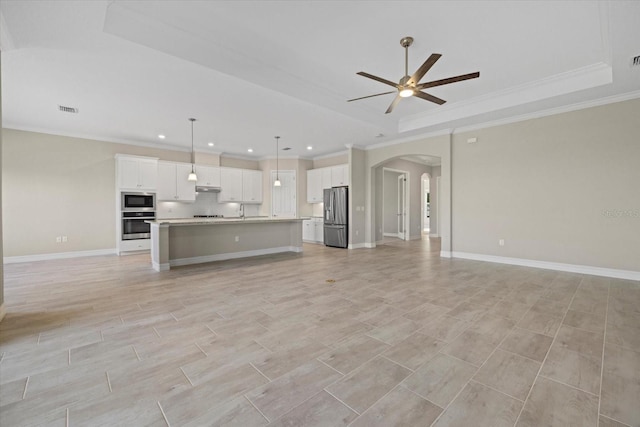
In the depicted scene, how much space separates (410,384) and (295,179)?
25.8ft

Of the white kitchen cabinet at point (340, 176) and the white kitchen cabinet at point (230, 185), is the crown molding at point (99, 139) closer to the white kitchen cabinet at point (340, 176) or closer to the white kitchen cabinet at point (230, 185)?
the white kitchen cabinet at point (230, 185)

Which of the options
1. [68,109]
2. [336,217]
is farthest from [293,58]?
[336,217]

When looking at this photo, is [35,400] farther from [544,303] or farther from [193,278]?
[544,303]

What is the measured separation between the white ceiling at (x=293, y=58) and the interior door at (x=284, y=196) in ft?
11.3

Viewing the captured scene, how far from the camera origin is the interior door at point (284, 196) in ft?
30.2

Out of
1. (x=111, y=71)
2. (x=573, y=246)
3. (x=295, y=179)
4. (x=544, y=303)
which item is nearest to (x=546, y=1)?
(x=544, y=303)

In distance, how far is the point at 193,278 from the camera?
443cm

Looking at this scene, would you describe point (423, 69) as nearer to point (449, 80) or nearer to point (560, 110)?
point (449, 80)

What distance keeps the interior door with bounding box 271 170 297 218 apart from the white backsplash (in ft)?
2.35

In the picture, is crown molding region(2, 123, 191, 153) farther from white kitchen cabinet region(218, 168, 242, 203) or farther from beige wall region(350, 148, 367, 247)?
beige wall region(350, 148, 367, 247)

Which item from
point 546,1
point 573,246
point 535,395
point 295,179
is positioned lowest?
point 535,395

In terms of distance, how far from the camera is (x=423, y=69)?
303 cm

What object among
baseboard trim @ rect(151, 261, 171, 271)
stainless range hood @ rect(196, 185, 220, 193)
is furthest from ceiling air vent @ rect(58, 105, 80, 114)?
stainless range hood @ rect(196, 185, 220, 193)

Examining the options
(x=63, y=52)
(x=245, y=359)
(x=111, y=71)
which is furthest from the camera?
(x=111, y=71)
